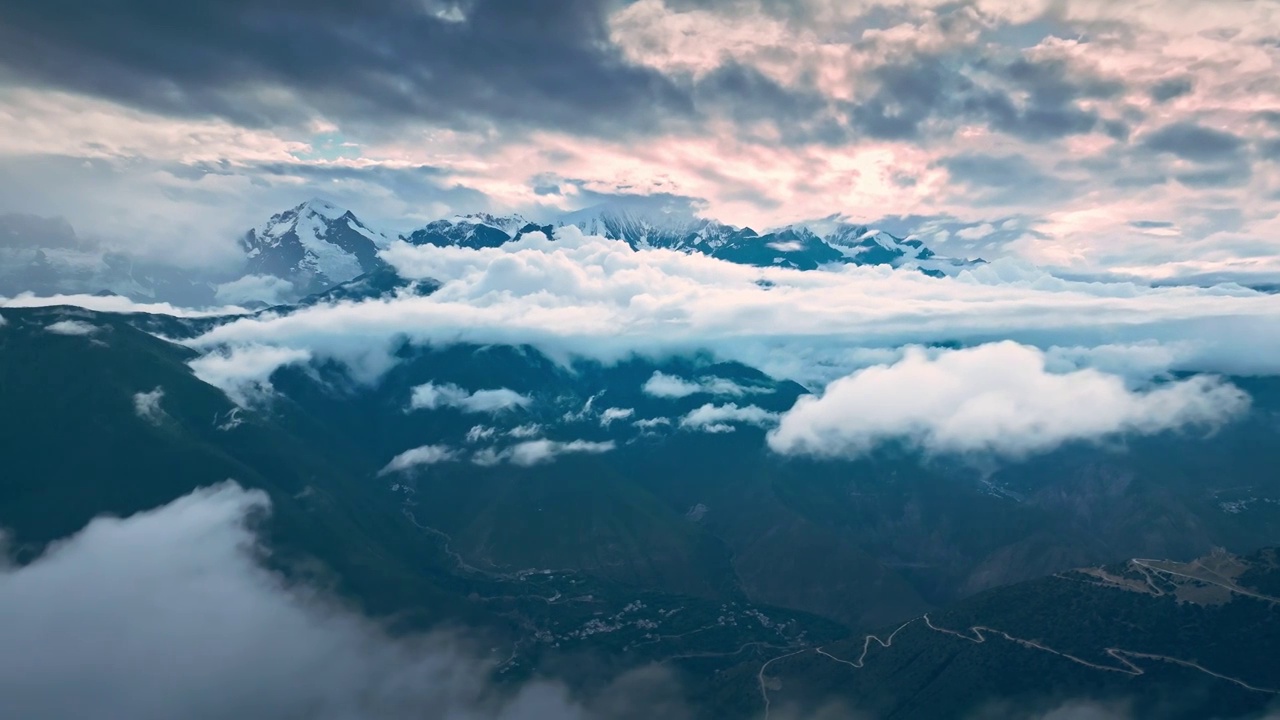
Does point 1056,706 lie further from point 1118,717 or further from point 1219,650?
point 1219,650

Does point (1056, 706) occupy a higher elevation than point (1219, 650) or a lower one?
lower

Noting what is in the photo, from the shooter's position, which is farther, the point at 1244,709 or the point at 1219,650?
the point at 1219,650

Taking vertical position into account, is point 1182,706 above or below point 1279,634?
below

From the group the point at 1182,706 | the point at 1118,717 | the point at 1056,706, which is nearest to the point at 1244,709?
the point at 1182,706

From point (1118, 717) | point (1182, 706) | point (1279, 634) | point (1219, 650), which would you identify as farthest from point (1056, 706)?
point (1279, 634)

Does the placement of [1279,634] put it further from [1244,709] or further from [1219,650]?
[1244,709]

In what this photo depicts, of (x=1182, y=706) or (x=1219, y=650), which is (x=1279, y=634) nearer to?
(x=1219, y=650)

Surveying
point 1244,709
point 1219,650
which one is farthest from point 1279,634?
point 1244,709
